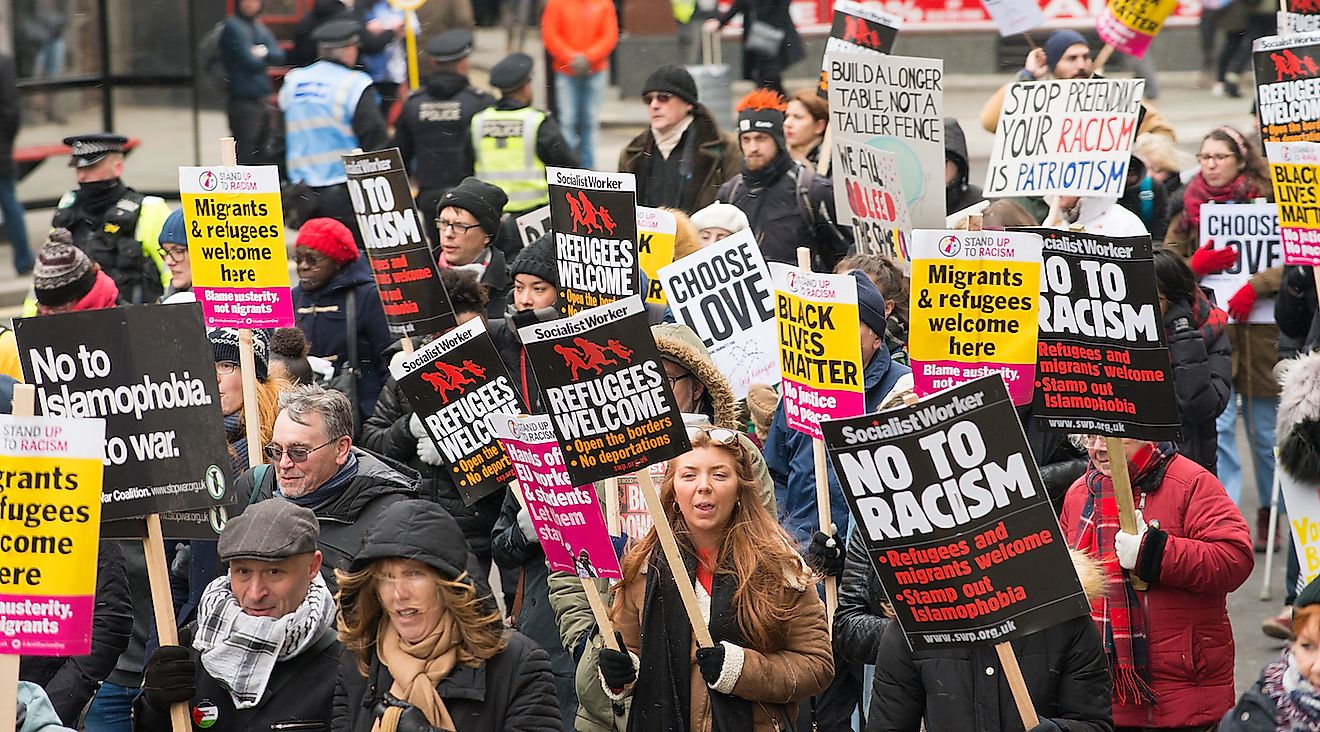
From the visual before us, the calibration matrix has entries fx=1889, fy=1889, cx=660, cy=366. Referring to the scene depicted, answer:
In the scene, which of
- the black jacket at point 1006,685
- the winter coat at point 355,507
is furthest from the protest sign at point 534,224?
the black jacket at point 1006,685

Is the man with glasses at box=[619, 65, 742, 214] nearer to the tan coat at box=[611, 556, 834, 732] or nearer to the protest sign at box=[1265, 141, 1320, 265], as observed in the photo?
the protest sign at box=[1265, 141, 1320, 265]

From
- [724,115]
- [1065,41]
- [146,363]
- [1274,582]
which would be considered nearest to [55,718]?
[146,363]

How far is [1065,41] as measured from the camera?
11.8 metres

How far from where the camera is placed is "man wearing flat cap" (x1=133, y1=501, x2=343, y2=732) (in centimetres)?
480

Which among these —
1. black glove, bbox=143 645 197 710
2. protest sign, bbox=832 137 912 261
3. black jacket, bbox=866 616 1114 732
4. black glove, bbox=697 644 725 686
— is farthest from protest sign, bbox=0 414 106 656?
protest sign, bbox=832 137 912 261

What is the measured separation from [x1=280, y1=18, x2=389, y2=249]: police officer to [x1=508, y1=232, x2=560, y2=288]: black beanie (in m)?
4.97

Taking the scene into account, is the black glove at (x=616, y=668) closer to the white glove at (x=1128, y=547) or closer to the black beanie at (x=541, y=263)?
the white glove at (x=1128, y=547)

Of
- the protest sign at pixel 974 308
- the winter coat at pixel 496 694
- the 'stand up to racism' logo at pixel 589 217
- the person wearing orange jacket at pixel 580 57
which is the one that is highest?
the protest sign at pixel 974 308

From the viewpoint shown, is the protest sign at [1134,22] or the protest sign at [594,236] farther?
the protest sign at [1134,22]

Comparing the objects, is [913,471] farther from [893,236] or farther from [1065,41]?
[1065,41]

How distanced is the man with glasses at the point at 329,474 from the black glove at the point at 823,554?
1.26 metres

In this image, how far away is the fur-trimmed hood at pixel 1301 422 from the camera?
20.1ft

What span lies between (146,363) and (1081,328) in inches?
107

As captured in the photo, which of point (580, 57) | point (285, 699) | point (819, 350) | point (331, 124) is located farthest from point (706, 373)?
point (580, 57)
